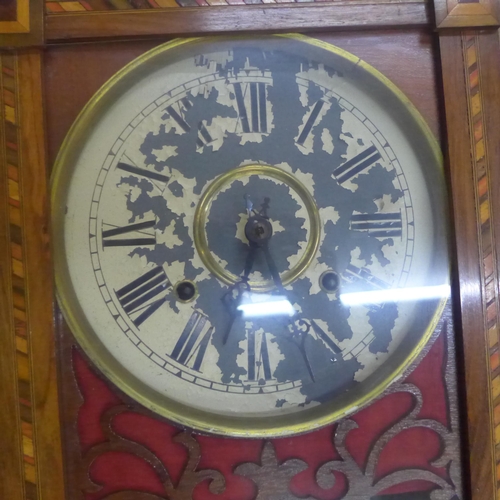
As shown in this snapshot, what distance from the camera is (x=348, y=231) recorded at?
858 mm

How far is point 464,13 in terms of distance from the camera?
841 mm

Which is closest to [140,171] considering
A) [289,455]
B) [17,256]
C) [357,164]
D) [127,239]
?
[127,239]

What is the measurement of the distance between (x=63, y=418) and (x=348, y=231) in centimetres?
52

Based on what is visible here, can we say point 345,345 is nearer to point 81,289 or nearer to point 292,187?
point 292,187

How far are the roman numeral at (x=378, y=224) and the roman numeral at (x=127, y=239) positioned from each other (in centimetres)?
32

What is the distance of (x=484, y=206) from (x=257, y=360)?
43 cm

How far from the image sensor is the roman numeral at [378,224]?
0.86m

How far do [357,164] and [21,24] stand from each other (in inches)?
21.9

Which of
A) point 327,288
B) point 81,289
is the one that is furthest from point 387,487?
point 81,289

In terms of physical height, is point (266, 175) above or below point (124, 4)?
below

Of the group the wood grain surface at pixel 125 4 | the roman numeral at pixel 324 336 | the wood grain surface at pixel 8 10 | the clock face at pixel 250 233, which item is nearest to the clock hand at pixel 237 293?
the clock face at pixel 250 233

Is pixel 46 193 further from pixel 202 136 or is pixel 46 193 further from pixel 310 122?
pixel 310 122

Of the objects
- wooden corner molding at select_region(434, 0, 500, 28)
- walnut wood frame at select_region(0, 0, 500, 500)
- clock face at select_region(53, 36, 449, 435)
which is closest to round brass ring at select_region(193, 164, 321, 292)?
clock face at select_region(53, 36, 449, 435)

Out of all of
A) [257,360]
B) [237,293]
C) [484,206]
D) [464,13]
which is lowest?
[257,360]
